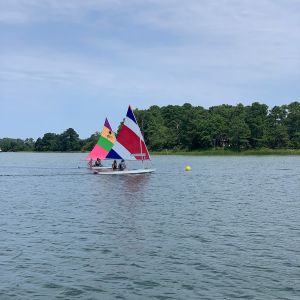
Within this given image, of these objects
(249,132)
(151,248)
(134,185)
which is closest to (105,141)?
(134,185)

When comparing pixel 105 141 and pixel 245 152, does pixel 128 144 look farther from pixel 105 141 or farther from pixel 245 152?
pixel 245 152

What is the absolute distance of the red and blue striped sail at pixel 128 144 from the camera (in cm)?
6712

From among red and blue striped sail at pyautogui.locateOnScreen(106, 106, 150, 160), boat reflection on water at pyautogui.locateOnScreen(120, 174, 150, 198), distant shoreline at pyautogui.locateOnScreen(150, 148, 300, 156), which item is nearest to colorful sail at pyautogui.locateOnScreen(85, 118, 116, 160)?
red and blue striped sail at pyautogui.locateOnScreen(106, 106, 150, 160)

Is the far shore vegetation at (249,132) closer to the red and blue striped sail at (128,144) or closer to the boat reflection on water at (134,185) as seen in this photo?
the red and blue striped sail at (128,144)

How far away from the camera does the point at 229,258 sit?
2033 centimetres

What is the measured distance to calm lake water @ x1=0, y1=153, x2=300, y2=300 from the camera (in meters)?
16.7

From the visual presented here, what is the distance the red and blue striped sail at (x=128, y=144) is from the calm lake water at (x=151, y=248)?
25.7m

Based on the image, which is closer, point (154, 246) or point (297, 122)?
point (154, 246)

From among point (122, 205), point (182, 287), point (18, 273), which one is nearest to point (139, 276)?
point (182, 287)

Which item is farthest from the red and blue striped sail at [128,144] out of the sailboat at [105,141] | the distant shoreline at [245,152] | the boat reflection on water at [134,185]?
the distant shoreline at [245,152]

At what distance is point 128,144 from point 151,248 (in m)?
45.6

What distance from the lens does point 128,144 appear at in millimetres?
67500

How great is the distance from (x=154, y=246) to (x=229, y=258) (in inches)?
150

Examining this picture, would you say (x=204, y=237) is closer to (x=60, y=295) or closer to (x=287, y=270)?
(x=287, y=270)
